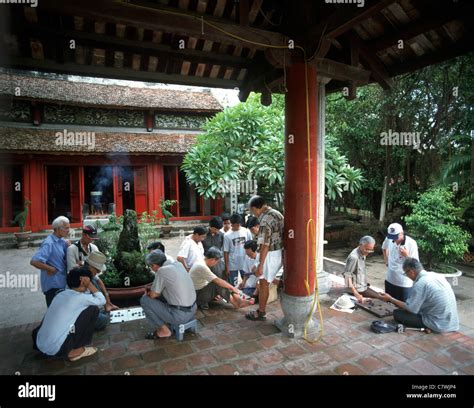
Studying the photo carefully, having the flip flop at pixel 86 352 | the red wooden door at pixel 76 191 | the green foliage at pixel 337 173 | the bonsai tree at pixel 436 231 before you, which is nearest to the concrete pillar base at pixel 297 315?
the flip flop at pixel 86 352

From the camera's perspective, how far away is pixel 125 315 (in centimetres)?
499

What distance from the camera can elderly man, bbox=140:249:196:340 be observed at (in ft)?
13.8

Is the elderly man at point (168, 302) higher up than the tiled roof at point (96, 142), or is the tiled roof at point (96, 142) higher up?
the tiled roof at point (96, 142)

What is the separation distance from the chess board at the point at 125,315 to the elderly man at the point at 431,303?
3.73 metres

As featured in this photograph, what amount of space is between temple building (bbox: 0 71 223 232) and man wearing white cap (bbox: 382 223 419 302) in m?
11.4

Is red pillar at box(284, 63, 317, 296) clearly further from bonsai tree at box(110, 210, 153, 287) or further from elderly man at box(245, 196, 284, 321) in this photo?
bonsai tree at box(110, 210, 153, 287)

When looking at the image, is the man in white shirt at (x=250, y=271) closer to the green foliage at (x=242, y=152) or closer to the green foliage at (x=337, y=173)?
the green foliage at (x=242, y=152)

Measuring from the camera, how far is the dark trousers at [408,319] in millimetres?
4328

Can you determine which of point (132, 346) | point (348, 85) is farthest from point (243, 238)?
point (348, 85)

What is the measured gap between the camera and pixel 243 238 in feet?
19.8

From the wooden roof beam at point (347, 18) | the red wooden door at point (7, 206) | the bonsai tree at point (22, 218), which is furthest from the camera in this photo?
the red wooden door at point (7, 206)

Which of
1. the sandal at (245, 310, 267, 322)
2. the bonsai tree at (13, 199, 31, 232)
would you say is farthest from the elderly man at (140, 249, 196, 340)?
the bonsai tree at (13, 199, 31, 232)
